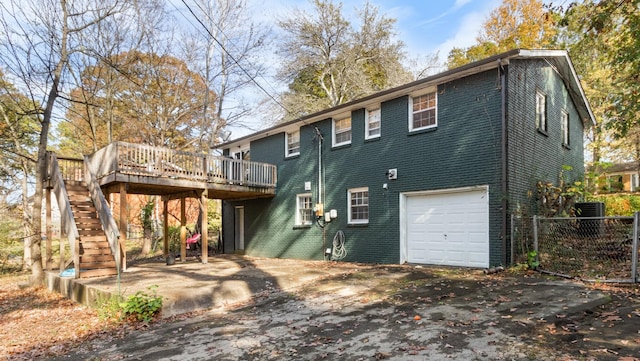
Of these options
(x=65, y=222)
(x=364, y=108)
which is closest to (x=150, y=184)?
(x=65, y=222)

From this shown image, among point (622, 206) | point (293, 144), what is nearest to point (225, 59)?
point (293, 144)

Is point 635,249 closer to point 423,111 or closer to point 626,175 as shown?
point 423,111

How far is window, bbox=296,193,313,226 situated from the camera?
1459cm

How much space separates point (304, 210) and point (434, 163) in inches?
230

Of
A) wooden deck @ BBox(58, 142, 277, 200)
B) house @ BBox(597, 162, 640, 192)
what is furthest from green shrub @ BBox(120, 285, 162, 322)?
house @ BBox(597, 162, 640, 192)

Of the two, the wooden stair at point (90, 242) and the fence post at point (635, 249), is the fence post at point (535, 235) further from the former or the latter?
the wooden stair at point (90, 242)

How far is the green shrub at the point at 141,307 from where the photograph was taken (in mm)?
6629

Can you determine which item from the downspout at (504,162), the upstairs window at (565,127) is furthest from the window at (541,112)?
the downspout at (504,162)

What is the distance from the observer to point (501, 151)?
30.3 feet

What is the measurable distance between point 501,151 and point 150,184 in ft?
31.3

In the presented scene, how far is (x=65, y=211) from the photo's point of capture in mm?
10039

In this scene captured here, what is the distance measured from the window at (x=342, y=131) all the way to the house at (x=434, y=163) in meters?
0.04

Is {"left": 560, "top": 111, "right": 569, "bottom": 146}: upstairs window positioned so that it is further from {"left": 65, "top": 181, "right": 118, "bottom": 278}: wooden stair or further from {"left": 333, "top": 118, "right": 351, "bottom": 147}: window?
{"left": 65, "top": 181, "right": 118, "bottom": 278}: wooden stair

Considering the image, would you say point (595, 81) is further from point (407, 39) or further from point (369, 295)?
point (369, 295)
